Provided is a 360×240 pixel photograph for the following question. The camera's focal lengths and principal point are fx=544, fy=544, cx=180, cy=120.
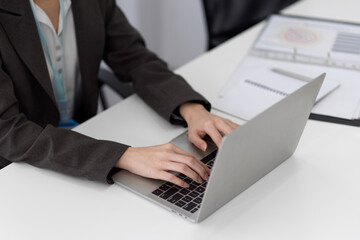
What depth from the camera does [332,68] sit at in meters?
1.55

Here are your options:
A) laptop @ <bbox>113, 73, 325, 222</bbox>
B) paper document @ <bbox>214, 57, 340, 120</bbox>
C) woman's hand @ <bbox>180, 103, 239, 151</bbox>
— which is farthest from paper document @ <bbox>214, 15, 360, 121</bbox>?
laptop @ <bbox>113, 73, 325, 222</bbox>

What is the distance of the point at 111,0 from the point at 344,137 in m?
0.72

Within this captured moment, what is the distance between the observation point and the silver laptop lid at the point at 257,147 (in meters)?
0.91

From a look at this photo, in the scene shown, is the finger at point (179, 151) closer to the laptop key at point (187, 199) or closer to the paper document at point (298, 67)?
the laptop key at point (187, 199)

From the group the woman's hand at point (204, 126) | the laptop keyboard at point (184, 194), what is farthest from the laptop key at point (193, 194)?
the woman's hand at point (204, 126)

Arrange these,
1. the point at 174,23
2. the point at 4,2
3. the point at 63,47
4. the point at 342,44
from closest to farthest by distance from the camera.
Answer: the point at 4,2 < the point at 63,47 < the point at 342,44 < the point at 174,23

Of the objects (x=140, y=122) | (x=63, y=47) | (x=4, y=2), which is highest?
(x=4, y=2)

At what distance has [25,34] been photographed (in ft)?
4.10

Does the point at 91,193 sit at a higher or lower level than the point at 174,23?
higher

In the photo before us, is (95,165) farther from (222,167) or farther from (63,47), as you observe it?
(63,47)

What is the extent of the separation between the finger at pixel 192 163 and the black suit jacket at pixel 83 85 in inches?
4.7

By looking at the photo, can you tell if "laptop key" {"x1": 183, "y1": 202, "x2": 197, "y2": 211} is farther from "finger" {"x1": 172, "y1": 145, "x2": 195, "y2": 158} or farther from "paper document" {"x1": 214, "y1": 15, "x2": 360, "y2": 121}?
"paper document" {"x1": 214, "y1": 15, "x2": 360, "y2": 121}

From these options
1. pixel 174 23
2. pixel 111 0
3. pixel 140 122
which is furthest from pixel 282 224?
pixel 174 23

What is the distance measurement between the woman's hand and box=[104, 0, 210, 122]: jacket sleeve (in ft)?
0.17
